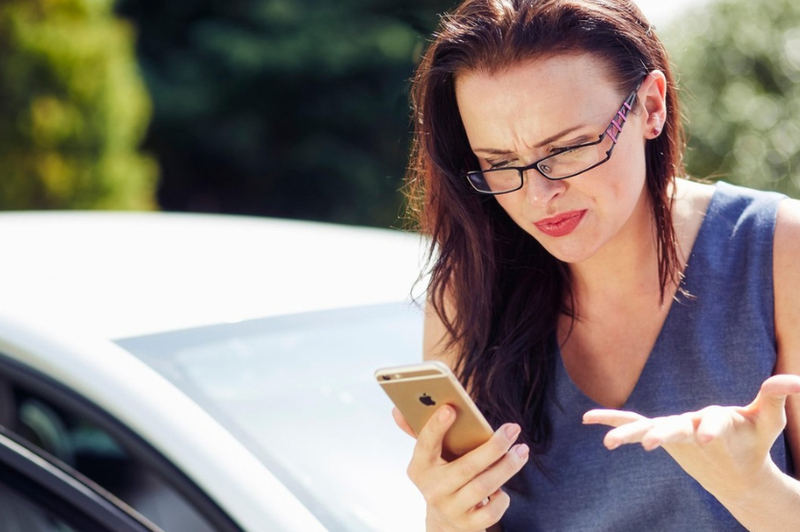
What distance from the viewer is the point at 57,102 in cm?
848

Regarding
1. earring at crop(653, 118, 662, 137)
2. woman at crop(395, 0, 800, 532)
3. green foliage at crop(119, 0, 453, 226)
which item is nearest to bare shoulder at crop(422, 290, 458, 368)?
woman at crop(395, 0, 800, 532)

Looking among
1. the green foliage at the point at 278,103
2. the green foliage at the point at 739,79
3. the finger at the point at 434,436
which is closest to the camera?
the finger at the point at 434,436

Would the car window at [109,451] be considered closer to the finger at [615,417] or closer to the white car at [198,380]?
the white car at [198,380]

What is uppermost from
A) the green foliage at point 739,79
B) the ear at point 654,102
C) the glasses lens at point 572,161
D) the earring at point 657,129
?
the ear at point 654,102

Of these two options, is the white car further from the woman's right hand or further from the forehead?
the forehead

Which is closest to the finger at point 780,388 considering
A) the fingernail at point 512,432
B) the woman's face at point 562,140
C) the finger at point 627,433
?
the finger at point 627,433

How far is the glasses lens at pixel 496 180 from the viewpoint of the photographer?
62.4 inches

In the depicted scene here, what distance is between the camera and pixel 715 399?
1.57 meters

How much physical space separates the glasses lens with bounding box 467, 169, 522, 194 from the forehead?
0.06 m

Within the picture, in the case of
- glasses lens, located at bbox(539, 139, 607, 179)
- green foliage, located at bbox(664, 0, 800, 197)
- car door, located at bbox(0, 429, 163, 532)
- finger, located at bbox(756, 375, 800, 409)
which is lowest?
green foliage, located at bbox(664, 0, 800, 197)

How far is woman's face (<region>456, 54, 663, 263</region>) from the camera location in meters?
1.53

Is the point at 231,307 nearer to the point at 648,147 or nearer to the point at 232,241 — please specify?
the point at 232,241

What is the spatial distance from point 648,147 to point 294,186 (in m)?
11.5

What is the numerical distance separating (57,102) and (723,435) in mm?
8172
